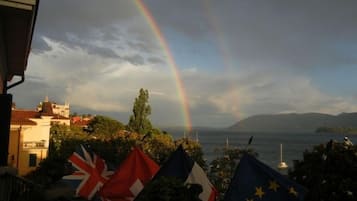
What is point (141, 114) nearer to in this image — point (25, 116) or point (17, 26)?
point (25, 116)

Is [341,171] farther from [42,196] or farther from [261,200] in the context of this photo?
[42,196]

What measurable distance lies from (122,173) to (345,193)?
12.0 ft

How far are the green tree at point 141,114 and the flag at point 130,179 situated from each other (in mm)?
68001

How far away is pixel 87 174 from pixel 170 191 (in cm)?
463

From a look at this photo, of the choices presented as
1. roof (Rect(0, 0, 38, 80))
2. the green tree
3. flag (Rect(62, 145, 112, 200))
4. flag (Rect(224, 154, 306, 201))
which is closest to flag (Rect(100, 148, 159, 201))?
flag (Rect(62, 145, 112, 200))

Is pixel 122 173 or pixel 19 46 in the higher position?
pixel 19 46

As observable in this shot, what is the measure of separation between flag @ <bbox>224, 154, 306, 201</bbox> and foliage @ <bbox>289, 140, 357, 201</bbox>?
1.86m

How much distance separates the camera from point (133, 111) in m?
76.6

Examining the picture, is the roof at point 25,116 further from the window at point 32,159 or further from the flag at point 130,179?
the flag at point 130,179

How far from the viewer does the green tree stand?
7500cm

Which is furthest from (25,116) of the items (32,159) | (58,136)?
(58,136)

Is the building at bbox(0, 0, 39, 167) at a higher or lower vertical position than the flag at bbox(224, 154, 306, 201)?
higher

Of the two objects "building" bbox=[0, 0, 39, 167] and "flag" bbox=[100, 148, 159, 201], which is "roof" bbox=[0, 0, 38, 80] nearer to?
"building" bbox=[0, 0, 39, 167]

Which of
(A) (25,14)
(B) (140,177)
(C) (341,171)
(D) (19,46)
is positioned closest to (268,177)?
(B) (140,177)
